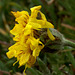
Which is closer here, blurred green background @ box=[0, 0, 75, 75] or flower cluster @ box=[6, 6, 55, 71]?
flower cluster @ box=[6, 6, 55, 71]

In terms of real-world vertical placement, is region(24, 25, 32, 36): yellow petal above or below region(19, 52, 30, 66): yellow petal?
above

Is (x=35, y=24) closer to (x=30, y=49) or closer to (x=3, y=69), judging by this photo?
(x=30, y=49)

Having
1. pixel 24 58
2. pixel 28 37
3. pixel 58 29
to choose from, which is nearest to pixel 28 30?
pixel 28 37

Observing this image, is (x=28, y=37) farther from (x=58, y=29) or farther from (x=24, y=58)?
(x=58, y=29)

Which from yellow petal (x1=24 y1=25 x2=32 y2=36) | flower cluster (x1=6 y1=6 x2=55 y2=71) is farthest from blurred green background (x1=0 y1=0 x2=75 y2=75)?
yellow petal (x1=24 y1=25 x2=32 y2=36)

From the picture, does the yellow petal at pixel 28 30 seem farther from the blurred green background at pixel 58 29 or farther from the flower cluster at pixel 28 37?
the blurred green background at pixel 58 29

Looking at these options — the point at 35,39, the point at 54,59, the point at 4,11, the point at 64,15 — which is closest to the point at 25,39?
the point at 35,39

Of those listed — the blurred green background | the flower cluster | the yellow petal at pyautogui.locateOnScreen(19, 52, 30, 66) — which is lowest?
the blurred green background

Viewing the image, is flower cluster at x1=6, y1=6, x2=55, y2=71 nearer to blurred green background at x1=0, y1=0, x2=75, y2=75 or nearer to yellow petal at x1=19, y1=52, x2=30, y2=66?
yellow petal at x1=19, y1=52, x2=30, y2=66
